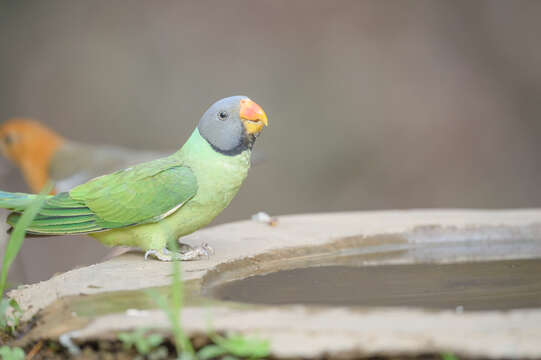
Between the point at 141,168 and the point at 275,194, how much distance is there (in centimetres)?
515

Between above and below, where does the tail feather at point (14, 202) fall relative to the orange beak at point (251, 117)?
below

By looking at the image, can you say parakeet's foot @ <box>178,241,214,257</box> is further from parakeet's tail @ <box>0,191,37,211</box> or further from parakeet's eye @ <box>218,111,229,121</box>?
parakeet's tail @ <box>0,191,37,211</box>

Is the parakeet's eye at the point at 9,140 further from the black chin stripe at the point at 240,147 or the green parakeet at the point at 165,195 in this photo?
the black chin stripe at the point at 240,147

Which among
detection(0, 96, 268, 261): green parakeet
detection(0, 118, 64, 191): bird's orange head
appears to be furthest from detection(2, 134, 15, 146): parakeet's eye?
detection(0, 96, 268, 261): green parakeet

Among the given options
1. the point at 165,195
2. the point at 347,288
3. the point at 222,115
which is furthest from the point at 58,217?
the point at 347,288

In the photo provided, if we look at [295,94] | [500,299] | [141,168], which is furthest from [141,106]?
[500,299]

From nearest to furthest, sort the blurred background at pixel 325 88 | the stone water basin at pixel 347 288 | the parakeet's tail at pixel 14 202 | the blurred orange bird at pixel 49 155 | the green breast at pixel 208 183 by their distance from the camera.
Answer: the stone water basin at pixel 347 288
the parakeet's tail at pixel 14 202
the green breast at pixel 208 183
the blurred orange bird at pixel 49 155
the blurred background at pixel 325 88

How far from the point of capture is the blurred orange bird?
18.6ft

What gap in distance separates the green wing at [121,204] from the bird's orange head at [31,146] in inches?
114

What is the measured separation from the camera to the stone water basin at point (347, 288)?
6.09 feet

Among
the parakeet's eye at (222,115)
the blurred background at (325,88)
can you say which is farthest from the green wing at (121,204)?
the blurred background at (325,88)

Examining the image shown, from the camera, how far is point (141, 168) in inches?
121

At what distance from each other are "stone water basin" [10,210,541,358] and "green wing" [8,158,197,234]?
0.20 meters

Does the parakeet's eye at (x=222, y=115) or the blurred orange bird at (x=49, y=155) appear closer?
the parakeet's eye at (x=222, y=115)
